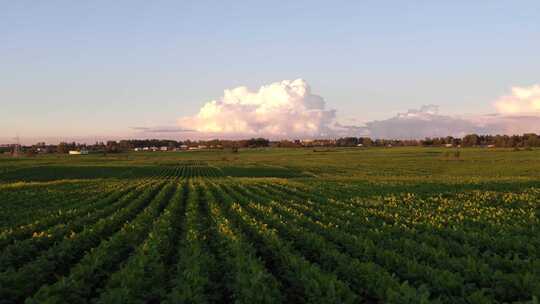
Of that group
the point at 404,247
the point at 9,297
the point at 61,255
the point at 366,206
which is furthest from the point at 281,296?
the point at 366,206

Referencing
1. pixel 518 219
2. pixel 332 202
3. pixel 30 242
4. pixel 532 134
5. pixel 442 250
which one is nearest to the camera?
pixel 442 250

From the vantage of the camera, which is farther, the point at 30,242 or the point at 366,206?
the point at 366,206

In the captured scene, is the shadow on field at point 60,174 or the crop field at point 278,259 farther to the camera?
the shadow on field at point 60,174

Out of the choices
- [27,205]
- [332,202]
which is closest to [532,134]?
[332,202]

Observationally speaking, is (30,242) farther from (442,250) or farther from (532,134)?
(532,134)

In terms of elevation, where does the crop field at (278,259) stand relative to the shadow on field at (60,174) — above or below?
above

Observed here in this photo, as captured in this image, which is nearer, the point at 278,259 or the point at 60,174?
the point at 278,259

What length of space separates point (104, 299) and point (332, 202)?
19.0 meters

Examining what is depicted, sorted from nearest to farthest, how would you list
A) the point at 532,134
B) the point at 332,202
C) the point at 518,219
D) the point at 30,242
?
the point at 30,242
the point at 518,219
the point at 332,202
the point at 532,134

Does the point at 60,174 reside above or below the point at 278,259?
below

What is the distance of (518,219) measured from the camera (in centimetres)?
1764

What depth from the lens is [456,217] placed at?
60.8 ft

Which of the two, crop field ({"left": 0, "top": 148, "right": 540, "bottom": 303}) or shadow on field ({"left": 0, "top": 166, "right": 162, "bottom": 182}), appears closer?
crop field ({"left": 0, "top": 148, "right": 540, "bottom": 303})

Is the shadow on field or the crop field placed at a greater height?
the crop field
